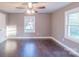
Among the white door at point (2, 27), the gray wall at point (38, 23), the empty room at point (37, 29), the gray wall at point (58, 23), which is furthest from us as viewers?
the gray wall at point (58, 23)

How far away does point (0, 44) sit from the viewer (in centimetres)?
507

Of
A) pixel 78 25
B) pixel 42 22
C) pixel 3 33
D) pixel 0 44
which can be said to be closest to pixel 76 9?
pixel 78 25

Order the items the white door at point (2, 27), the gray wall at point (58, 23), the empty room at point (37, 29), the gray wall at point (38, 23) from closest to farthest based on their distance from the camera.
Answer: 1. the empty room at point (37, 29)
2. the white door at point (2, 27)
3. the gray wall at point (38, 23)
4. the gray wall at point (58, 23)

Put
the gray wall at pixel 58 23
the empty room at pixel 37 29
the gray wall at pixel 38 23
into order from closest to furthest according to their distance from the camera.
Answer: the empty room at pixel 37 29 → the gray wall at pixel 38 23 → the gray wall at pixel 58 23

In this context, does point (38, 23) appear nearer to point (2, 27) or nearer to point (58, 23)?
point (58, 23)

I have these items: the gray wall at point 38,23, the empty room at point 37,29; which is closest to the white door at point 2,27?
the empty room at point 37,29

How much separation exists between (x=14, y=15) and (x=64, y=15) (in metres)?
1.98

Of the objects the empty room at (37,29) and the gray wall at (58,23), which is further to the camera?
the gray wall at (58,23)

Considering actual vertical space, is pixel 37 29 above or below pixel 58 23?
below

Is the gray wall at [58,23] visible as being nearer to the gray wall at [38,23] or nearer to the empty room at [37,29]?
the empty room at [37,29]

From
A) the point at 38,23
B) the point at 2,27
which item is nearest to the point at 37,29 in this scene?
the point at 38,23

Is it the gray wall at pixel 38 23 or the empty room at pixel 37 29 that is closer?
the empty room at pixel 37 29

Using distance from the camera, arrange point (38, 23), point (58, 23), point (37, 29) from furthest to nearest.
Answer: point (58, 23) → point (38, 23) → point (37, 29)

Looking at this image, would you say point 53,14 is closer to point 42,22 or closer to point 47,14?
point 47,14
